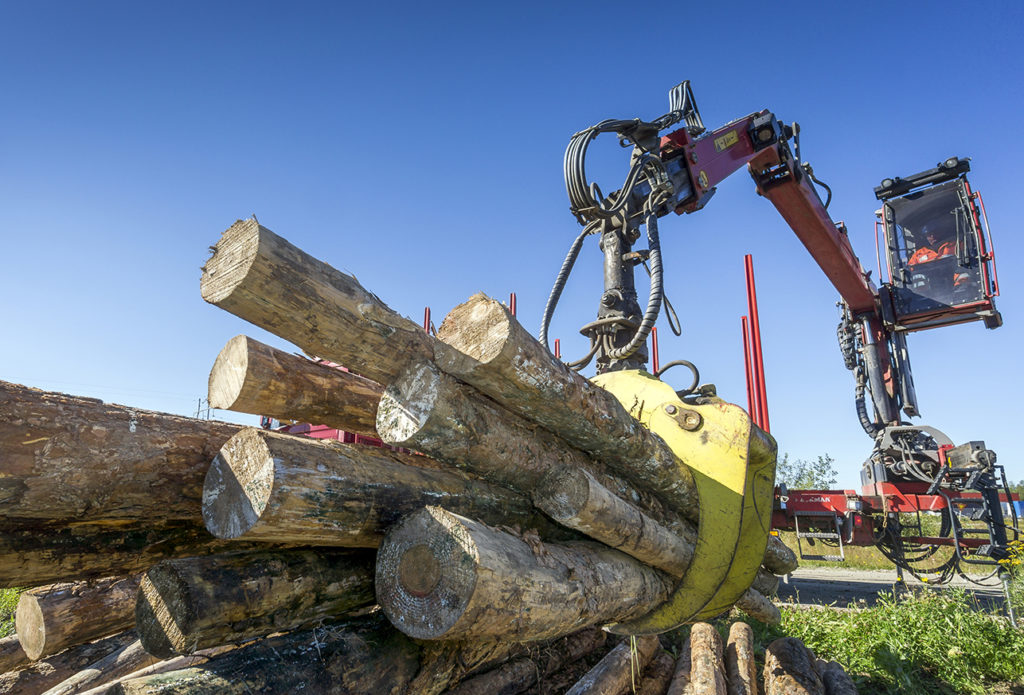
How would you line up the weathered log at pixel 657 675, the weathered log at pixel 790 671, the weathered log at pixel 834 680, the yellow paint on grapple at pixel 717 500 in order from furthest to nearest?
the weathered log at pixel 834 680 → the weathered log at pixel 790 671 → the weathered log at pixel 657 675 → the yellow paint on grapple at pixel 717 500

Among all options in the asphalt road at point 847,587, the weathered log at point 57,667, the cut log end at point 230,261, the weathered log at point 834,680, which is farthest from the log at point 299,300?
the asphalt road at point 847,587

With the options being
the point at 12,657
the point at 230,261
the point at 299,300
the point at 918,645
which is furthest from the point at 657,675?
the point at 12,657

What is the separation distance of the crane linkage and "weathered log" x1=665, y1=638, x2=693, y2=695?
6.48ft

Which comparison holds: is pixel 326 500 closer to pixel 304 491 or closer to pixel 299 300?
pixel 304 491

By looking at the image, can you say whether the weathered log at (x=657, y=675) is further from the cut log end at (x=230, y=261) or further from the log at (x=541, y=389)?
the cut log end at (x=230, y=261)

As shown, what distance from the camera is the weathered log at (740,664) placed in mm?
3735

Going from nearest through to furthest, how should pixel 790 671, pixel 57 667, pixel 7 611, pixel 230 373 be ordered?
pixel 230 373, pixel 57 667, pixel 790 671, pixel 7 611

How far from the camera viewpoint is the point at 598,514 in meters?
2.39

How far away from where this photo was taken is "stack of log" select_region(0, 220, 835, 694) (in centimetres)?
167

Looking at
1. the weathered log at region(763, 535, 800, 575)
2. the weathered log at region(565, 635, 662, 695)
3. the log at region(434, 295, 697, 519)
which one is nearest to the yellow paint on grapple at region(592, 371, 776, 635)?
the log at region(434, 295, 697, 519)

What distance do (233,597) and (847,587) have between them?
1116 centimetres

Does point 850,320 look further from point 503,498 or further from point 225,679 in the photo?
point 225,679

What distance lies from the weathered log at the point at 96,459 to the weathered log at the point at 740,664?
3420 mm

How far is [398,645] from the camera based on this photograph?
207cm
